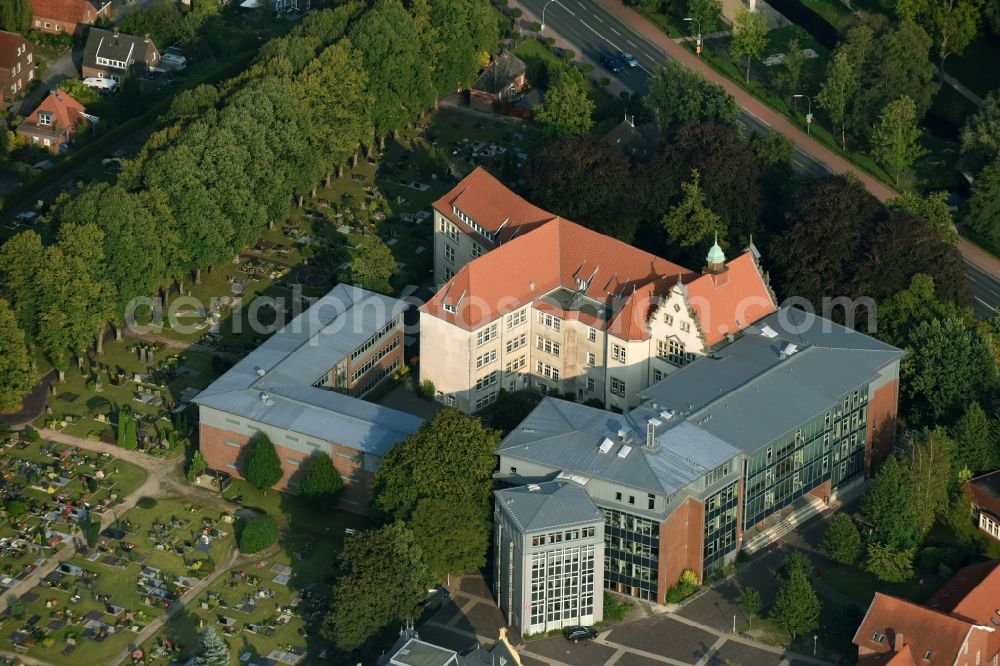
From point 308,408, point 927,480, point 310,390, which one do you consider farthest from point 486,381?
point 927,480

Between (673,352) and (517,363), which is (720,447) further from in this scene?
(517,363)

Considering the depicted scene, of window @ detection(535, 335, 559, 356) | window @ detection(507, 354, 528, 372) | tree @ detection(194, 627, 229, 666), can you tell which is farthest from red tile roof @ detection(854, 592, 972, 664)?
tree @ detection(194, 627, 229, 666)

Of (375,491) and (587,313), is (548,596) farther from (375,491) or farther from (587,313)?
(587,313)

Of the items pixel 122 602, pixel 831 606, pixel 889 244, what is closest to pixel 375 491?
pixel 122 602

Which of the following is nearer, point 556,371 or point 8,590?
point 8,590

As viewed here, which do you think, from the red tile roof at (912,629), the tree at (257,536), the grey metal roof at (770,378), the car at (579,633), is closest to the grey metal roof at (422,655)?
the car at (579,633)

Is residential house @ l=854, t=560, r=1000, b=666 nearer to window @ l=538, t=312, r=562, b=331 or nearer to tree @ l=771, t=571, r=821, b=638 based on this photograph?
tree @ l=771, t=571, r=821, b=638
